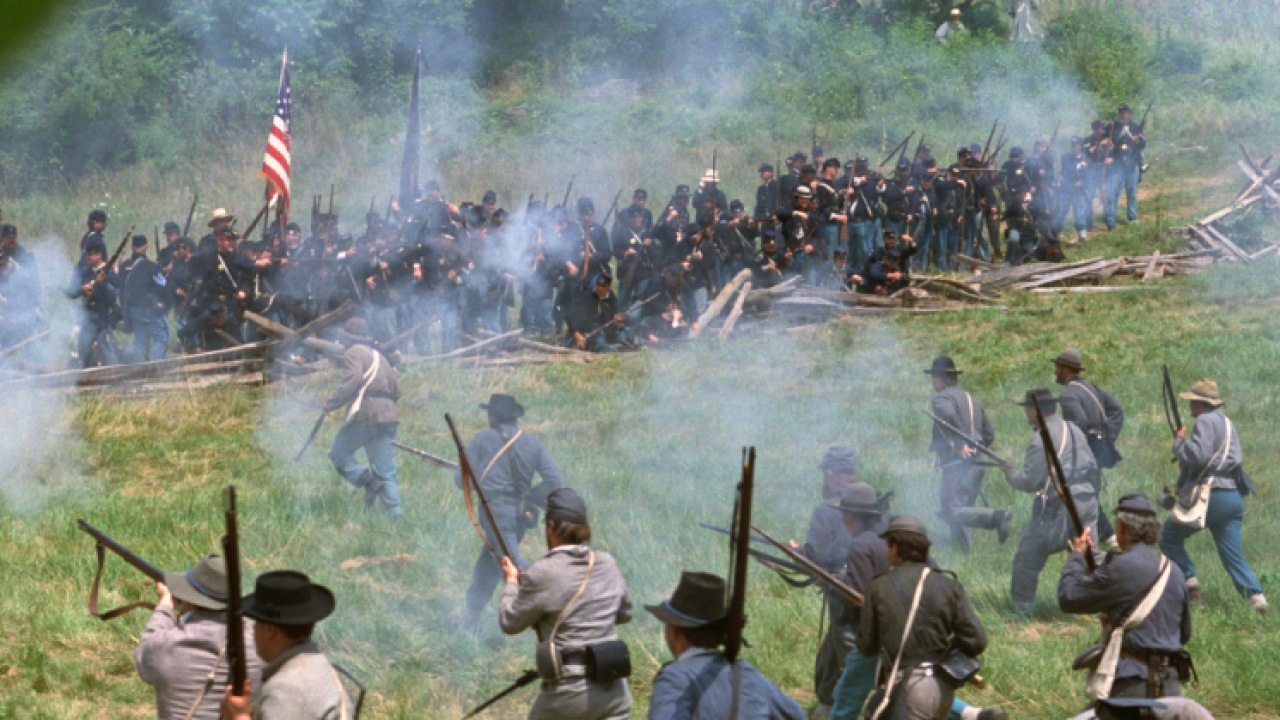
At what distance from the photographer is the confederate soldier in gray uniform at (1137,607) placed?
5.47 meters

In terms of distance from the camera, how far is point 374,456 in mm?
11102

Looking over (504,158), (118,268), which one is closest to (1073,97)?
(504,158)

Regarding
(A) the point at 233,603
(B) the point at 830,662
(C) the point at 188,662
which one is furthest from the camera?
(B) the point at 830,662

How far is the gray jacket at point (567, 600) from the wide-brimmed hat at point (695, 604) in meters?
1.02

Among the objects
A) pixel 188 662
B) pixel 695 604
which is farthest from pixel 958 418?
pixel 188 662

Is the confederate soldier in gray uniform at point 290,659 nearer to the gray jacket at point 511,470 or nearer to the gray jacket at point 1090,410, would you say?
the gray jacket at point 511,470

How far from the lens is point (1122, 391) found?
15094 mm

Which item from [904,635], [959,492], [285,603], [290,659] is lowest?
[959,492]

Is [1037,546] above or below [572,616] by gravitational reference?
below

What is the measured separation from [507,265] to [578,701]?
13091 millimetres

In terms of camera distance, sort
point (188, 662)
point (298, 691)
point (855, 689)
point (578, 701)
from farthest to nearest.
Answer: point (855, 689) < point (578, 701) < point (188, 662) < point (298, 691)

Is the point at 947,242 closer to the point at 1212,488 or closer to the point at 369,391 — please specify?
the point at 369,391

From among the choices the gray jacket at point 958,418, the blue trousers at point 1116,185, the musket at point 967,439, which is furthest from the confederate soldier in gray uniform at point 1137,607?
the blue trousers at point 1116,185

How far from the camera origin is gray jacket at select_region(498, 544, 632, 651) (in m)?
5.38
